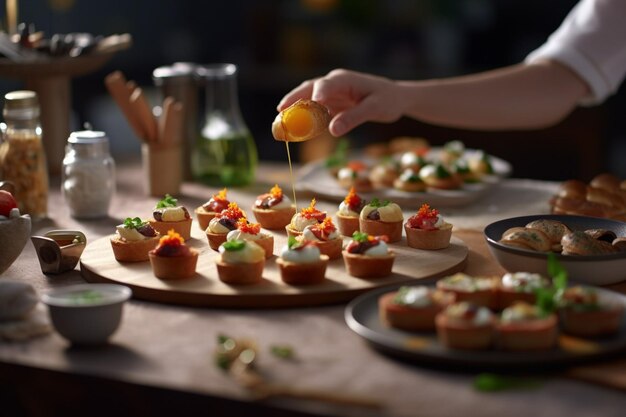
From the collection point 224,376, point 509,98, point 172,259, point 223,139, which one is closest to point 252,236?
point 172,259

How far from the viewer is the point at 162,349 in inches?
66.6

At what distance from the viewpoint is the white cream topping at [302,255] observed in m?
1.98

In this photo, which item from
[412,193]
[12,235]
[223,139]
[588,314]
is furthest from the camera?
[223,139]

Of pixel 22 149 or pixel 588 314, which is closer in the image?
pixel 588 314

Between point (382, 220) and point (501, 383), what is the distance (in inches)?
34.4

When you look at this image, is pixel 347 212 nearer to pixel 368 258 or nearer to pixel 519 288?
pixel 368 258

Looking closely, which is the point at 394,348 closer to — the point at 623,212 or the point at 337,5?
the point at 623,212

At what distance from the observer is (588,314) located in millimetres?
1629

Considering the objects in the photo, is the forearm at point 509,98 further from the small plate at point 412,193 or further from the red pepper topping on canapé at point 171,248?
the red pepper topping on canapé at point 171,248

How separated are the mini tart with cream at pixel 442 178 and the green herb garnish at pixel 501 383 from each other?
1450 mm

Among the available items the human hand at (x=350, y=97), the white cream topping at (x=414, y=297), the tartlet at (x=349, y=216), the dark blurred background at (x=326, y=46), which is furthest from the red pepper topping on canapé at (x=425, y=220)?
the dark blurred background at (x=326, y=46)

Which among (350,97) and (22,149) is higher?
(350,97)

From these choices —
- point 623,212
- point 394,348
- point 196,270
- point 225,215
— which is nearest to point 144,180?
point 225,215

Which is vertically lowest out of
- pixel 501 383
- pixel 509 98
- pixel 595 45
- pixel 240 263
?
pixel 501 383
